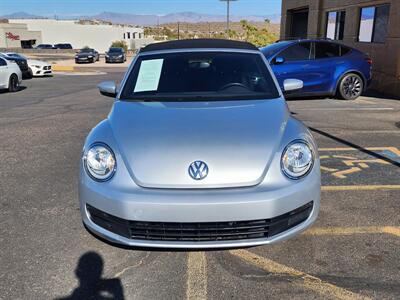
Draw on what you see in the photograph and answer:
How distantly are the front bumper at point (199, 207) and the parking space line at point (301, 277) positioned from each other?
0.30m

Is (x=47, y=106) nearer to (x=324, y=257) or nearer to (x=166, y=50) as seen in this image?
(x=166, y=50)

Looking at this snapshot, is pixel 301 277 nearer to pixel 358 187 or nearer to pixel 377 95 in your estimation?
pixel 358 187

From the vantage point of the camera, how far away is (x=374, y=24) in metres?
13.8

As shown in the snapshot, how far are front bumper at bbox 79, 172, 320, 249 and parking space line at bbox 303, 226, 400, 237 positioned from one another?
775 mm

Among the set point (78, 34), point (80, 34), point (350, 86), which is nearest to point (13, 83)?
point (350, 86)

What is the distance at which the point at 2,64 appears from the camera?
13.8 meters

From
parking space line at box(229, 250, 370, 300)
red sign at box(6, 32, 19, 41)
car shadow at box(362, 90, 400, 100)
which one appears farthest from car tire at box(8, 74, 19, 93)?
red sign at box(6, 32, 19, 41)

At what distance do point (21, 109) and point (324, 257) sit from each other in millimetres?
9261

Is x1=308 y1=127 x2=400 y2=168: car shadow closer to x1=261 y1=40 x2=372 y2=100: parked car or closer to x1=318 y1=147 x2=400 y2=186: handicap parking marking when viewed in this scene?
x1=318 y1=147 x2=400 y2=186: handicap parking marking

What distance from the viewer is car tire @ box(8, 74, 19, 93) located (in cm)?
1412

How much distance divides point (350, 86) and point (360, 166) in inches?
251

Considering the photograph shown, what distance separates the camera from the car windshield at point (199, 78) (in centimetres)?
400

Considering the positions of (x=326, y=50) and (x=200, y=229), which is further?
(x=326, y=50)

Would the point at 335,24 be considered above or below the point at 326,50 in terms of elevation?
above
